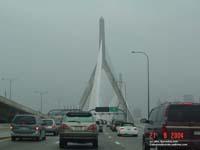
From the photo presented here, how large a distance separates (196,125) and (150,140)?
6.77 feet

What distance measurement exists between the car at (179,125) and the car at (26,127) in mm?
17217

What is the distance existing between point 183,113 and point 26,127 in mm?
18210

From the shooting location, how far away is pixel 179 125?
1772 centimetres

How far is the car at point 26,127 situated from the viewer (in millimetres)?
34438

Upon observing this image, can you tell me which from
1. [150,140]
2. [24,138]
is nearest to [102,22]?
[24,138]

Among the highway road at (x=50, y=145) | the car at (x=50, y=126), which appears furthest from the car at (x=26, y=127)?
the car at (x=50, y=126)

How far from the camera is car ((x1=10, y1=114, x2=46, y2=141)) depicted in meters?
34.4

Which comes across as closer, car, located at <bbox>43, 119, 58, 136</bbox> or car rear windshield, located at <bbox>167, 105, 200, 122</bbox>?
car rear windshield, located at <bbox>167, 105, 200, 122</bbox>

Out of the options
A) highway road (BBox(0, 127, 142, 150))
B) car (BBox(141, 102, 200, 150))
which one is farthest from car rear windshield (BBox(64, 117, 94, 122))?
car (BBox(141, 102, 200, 150))

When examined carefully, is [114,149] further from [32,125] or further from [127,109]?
[127,109]

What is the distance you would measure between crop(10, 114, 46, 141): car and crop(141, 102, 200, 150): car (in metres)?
17.2

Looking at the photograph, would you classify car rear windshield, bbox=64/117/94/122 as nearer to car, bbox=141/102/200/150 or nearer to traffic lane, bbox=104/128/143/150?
traffic lane, bbox=104/128/143/150
